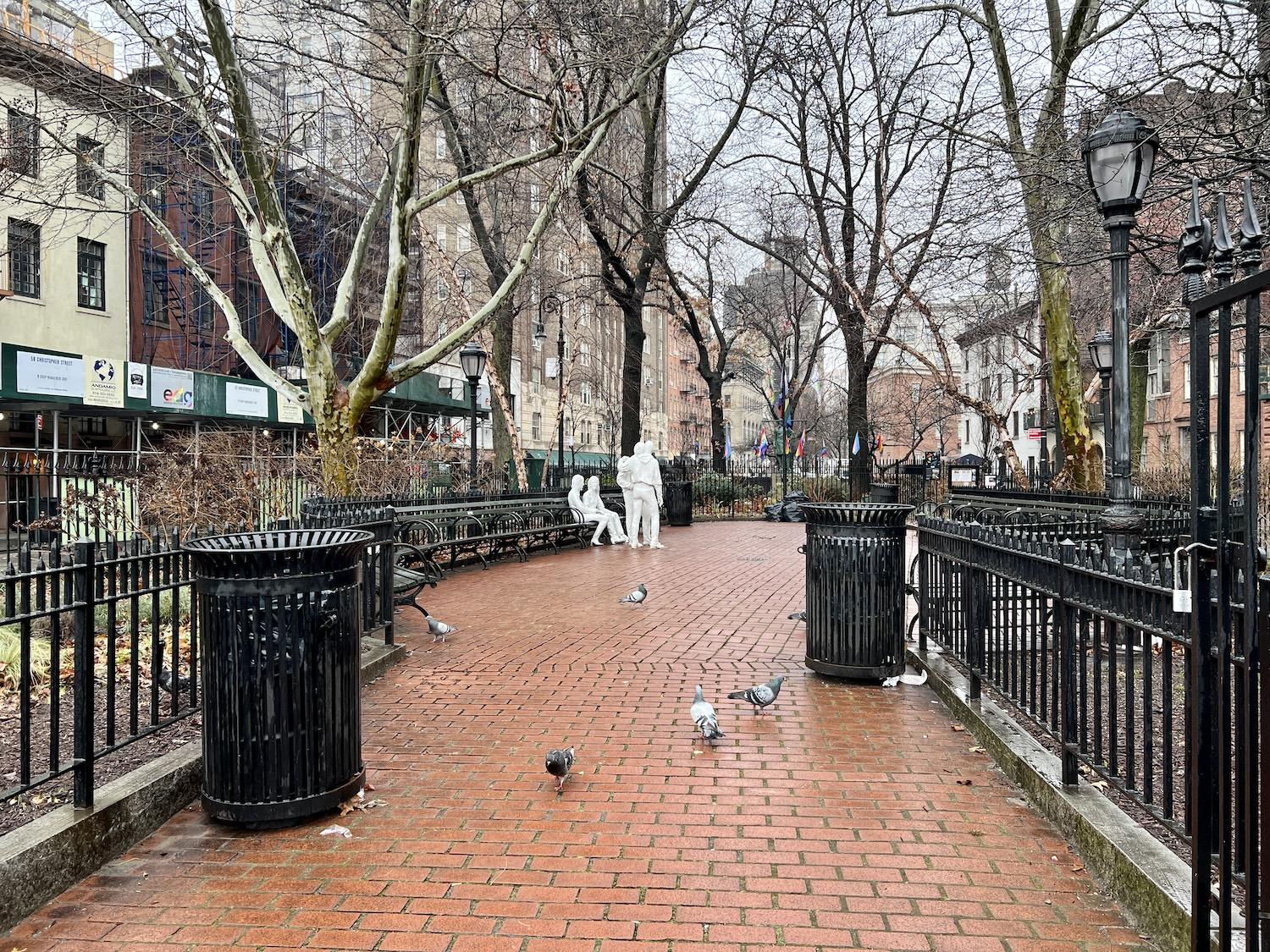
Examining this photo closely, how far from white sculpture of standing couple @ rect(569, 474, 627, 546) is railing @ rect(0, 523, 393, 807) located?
33.8ft

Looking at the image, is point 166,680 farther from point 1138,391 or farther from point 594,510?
point 1138,391

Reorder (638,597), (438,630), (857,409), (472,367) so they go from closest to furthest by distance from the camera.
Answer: (438,630), (638,597), (472,367), (857,409)

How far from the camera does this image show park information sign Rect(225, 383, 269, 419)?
2331cm

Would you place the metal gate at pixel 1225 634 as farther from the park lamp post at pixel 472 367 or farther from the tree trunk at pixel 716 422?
the tree trunk at pixel 716 422

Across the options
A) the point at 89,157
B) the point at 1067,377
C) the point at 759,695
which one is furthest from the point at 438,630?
the point at 1067,377

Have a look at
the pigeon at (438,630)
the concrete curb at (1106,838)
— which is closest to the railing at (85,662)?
the pigeon at (438,630)

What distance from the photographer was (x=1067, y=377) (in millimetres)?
14625

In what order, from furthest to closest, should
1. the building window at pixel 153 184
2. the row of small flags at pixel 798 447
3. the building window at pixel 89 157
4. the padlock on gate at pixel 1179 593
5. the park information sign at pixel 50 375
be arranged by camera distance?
1. the row of small flags at pixel 798 447
2. the park information sign at pixel 50 375
3. the building window at pixel 153 184
4. the building window at pixel 89 157
5. the padlock on gate at pixel 1179 593

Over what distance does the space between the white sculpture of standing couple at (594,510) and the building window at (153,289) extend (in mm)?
16062

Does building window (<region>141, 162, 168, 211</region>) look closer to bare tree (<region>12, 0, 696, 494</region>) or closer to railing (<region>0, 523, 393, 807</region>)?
bare tree (<region>12, 0, 696, 494</region>)

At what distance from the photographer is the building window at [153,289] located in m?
25.4

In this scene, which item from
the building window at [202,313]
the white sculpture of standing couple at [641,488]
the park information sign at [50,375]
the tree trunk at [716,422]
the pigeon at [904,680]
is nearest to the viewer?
the pigeon at [904,680]

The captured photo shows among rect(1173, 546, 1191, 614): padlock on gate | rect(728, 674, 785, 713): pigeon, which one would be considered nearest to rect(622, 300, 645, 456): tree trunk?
rect(728, 674, 785, 713): pigeon

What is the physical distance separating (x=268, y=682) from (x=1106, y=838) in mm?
3451
